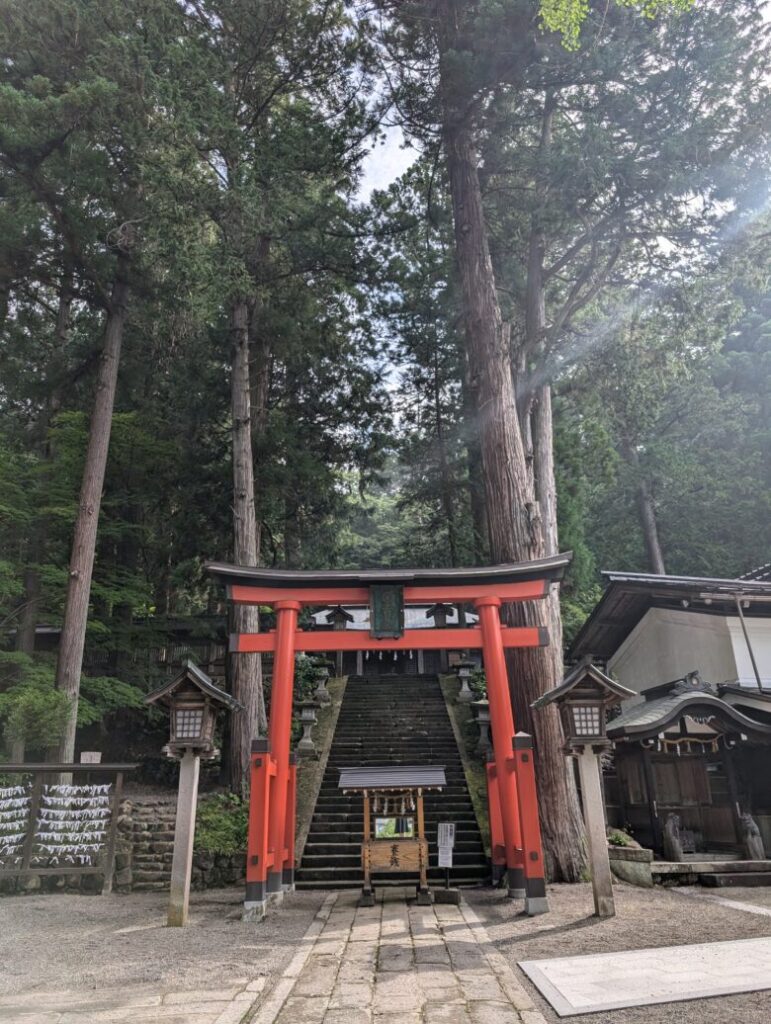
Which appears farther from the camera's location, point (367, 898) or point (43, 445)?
point (43, 445)

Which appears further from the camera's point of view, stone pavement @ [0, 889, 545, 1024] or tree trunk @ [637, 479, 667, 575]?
tree trunk @ [637, 479, 667, 575]

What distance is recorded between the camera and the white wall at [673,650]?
1139 cm

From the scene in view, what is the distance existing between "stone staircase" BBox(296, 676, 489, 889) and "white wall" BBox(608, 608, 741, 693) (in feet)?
14.6

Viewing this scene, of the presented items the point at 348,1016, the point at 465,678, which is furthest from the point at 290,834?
the point at 465,678

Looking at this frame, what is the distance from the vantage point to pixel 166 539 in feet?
51.3

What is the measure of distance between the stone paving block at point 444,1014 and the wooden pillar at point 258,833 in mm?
3477

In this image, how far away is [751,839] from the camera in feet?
30.5

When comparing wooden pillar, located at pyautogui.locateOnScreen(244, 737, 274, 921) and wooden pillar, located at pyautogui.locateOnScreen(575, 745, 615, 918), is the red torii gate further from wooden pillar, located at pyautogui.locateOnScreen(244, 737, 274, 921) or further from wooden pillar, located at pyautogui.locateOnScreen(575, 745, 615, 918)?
wooden pillar, located at pyautogui.locateOnScreen(575, 745, 615, 918)

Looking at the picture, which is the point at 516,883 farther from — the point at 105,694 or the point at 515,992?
the point at 105,694

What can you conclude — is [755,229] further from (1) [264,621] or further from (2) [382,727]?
(1) [264,621]

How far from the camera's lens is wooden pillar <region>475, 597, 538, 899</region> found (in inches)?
270

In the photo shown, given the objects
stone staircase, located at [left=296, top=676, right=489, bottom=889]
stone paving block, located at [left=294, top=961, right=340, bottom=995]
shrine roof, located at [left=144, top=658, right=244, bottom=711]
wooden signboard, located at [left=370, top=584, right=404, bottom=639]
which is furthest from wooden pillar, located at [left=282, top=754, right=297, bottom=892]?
stone paving block, located at [left=294, top=961, right=340, bottom=995]

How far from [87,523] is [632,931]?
33.3 ft

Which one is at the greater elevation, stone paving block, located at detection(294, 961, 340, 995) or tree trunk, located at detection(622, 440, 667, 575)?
tree trunk, located at detection(622, 440, 667, 575)
